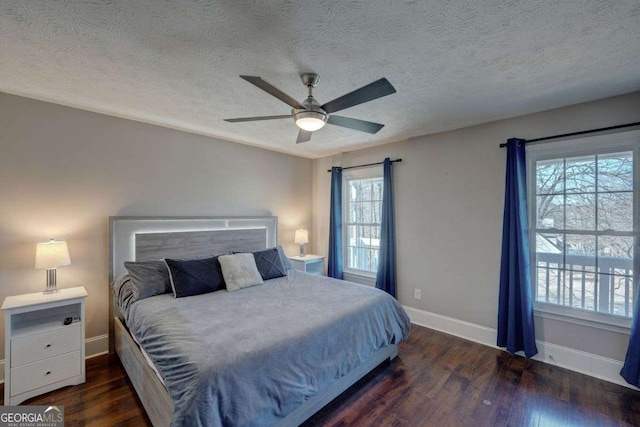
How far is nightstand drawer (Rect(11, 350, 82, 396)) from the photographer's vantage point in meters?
2.08

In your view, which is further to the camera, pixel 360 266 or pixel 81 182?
pixel 360 266

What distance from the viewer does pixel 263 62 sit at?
190cm

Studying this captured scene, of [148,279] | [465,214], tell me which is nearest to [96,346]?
[148,279]

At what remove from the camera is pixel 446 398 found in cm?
219

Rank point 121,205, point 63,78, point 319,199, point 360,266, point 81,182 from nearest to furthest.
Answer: point 63,78 < point 81,182 < point 121,205 < point 360,266 < point 319,199

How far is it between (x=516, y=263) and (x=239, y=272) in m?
2.87

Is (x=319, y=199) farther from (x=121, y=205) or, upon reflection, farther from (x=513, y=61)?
(x=513, y=61)

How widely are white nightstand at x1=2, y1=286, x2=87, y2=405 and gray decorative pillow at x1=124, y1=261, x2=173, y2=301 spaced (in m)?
0.39

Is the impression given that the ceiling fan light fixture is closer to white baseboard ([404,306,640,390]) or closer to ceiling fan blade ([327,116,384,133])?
ceiling fan blade ([327,116,384,133])

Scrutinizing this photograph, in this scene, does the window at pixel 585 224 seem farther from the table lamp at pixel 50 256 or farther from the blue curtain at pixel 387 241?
the table lamp at pixel 50 256

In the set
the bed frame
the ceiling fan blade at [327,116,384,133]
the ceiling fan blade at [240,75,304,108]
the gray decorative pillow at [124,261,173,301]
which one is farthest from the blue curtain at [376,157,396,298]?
the gray decorative pillow at [124,261,173,301]

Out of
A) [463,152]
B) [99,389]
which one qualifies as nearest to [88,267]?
[99,389]

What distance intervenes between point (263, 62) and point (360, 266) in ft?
11.0

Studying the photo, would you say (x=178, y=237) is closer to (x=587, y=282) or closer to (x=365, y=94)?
(x=365, y=94)
